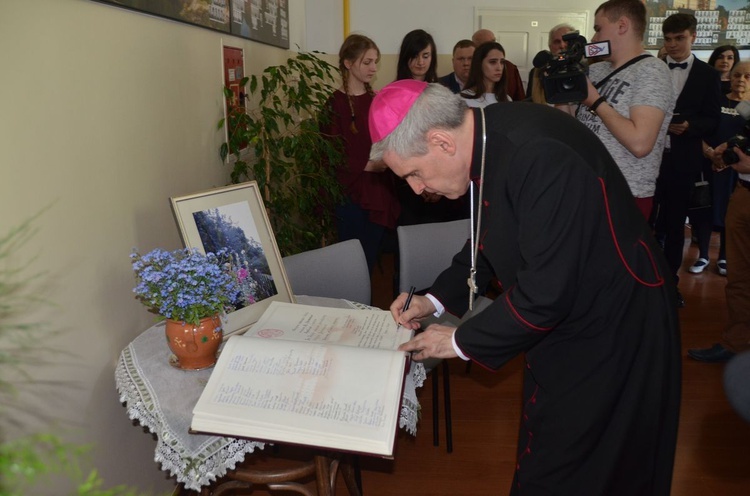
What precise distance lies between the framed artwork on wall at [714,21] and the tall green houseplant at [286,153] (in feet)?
17.0

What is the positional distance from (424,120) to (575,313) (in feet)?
1.69

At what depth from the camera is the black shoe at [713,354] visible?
3.73 m

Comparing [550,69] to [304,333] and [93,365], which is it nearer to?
[304,333]

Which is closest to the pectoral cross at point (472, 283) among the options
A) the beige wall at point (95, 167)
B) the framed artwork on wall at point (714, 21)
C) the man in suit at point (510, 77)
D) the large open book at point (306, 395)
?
the large open book at point (306, 395)

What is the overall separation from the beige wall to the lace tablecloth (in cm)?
14

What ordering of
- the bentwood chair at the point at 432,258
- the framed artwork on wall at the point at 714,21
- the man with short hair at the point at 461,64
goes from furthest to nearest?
the framed artwork on wall at the point at 714,21 → the man with short hair at the point at 461,64 → the bentwood chair at the point at 432,258

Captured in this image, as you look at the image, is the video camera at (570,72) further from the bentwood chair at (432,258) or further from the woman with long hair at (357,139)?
the woman with long hair at (357,139)

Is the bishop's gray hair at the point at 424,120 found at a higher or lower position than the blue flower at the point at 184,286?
higher

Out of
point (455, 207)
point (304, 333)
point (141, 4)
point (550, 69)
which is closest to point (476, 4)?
point (455, 207)

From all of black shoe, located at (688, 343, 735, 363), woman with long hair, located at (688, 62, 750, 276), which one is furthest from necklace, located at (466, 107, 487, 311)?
woman with long hair, located at (688, 62, 750, 276)

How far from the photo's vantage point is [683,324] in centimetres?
435

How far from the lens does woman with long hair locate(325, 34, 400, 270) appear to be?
11.7 feet

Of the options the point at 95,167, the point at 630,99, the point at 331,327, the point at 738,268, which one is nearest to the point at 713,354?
the point at 738,268

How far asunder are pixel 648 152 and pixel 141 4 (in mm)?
1952
